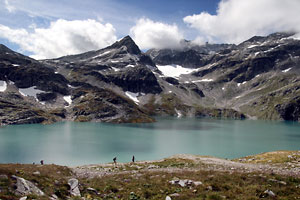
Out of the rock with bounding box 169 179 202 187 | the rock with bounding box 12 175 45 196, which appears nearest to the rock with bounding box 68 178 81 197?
the rock with bounding box 12 175 45 196

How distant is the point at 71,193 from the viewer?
17.8m

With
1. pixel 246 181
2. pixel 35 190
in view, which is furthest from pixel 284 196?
pixel 35 190

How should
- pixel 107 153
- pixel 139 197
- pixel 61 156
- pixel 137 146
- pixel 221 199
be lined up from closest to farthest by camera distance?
pixel 221 199, pixel 139 197, pixel 61 156, pixel 107 153, pixel 137 146

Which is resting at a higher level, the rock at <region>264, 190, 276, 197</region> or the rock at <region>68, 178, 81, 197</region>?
the rock at <region>264, 190, 276, 197</region>

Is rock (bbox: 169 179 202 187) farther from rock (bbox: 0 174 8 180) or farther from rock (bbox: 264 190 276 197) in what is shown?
rock (bbox: 0 174 8 180)

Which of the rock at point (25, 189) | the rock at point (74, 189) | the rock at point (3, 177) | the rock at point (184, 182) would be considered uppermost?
the rock at point (3, 177)

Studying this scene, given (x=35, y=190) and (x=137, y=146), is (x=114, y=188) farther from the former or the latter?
(x=137, y=146)

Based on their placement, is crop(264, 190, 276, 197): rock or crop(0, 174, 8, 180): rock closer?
crop(264, 190, 276, 197): rock

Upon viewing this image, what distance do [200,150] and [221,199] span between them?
9019 cm

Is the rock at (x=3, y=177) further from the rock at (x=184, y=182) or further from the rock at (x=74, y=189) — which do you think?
the rock at (x=184, y=182)

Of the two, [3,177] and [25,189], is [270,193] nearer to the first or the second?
[25,189]

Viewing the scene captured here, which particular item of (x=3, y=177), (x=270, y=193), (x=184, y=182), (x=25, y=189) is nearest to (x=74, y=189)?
(x=25, y=189)

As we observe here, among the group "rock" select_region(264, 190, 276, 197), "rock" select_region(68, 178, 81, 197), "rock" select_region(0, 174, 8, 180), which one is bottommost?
"rock" select_region(68, 178, 81, 197)

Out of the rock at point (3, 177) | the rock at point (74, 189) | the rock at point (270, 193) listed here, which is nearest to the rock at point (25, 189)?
the rock at point (3, 177)
